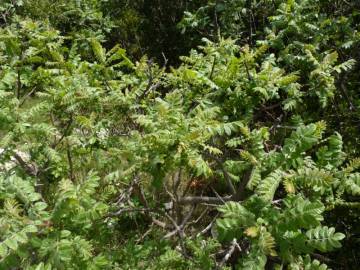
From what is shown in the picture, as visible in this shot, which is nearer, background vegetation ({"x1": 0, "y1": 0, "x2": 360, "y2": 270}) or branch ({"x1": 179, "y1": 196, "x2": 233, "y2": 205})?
background vegetation ({"x1": 0, "y1": 0, "x2": 360, "y2": 270})

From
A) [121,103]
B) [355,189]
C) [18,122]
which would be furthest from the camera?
[121,103]

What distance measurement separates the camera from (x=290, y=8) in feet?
10.6

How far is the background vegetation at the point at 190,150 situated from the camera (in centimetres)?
174

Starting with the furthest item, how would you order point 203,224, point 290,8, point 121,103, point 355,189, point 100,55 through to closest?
point 203,224 → point 290,8 → point 100,55 → point 121,103 → point 355,189

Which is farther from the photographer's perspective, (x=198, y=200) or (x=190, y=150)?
(x=198, y=200)

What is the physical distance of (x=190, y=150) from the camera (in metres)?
1.95

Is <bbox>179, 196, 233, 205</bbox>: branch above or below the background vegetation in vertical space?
below

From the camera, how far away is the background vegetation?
68.4 inches

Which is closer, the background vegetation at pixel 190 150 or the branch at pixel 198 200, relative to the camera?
the background vegetation at pixel 190 150

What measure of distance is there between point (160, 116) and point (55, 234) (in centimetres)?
68

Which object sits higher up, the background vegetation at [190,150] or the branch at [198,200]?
the background vegetation at [190,150]

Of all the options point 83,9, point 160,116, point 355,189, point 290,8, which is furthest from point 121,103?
point 83,9

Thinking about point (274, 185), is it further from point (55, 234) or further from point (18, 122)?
point (18, 122)

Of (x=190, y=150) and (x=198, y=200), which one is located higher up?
(x=190, y=150)
